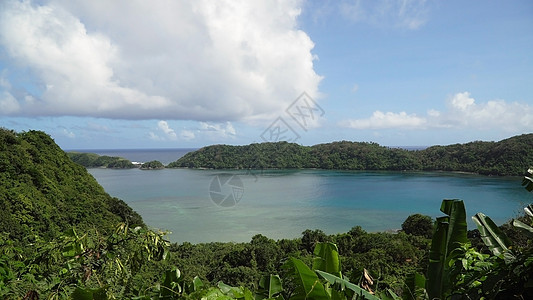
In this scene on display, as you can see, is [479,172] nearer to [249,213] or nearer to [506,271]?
[249,213]

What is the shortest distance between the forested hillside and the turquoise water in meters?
2.73

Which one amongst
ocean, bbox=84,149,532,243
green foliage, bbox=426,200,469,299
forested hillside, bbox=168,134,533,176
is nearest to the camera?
green foliage, bbox=426,200,469,299

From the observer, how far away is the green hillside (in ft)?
42.8

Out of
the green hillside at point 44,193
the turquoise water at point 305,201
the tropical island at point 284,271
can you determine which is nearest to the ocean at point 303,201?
the turquoise water at point 305,201

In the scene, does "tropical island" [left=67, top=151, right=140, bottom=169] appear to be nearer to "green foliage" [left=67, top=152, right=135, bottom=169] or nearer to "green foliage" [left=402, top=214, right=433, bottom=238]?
"green foliage" [left=67, top=152, right=135, bottom=169]

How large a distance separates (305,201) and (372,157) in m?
30.8

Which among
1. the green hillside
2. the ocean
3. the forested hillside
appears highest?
the forested hillside

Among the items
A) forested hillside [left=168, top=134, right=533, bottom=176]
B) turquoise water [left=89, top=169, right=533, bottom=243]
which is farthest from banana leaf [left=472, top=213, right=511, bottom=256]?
forested hillside [left=168, top=134, right=533, bottom=176]

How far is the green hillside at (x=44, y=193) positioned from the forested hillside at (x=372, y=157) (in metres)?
33.4

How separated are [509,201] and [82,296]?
3863 centimetres

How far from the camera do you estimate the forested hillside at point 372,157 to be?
144ft

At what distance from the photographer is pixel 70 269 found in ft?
4.48

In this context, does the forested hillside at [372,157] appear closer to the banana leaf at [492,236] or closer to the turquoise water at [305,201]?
the turquoise water at [305,201]

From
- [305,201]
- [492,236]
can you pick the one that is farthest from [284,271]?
[305,201]
